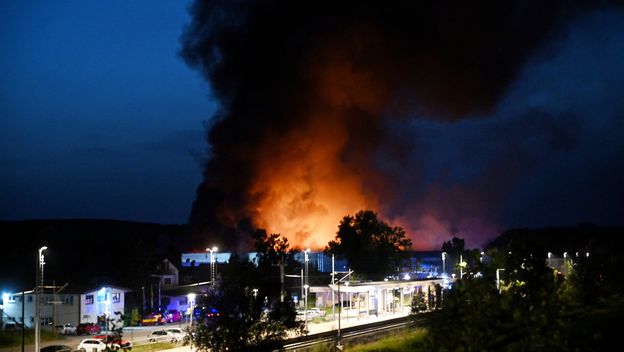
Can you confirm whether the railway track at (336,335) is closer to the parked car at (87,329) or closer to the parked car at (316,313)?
the parked car at (316,313)

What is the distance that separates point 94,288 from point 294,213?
47.4 metres

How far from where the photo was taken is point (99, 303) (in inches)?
2459

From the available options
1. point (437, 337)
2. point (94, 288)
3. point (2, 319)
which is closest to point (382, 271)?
point (94, 288)

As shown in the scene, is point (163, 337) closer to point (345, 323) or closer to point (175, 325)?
point (175, 325)

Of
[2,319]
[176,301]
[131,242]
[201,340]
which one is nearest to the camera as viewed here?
[201,340]

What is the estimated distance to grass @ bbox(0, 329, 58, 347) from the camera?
151 feet

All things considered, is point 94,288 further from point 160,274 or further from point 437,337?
point 437,337

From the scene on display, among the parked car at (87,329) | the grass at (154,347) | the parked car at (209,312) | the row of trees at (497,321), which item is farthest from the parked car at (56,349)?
the row of trees at (497,321)

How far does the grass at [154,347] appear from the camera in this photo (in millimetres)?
42156

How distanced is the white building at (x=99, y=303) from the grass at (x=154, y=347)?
52.8ft

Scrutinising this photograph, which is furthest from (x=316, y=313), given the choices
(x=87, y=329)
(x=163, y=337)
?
(x=87, y=329)

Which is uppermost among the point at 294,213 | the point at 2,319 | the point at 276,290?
the point at 294,213

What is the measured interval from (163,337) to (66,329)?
12418 mm

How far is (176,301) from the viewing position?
73.2 meters
